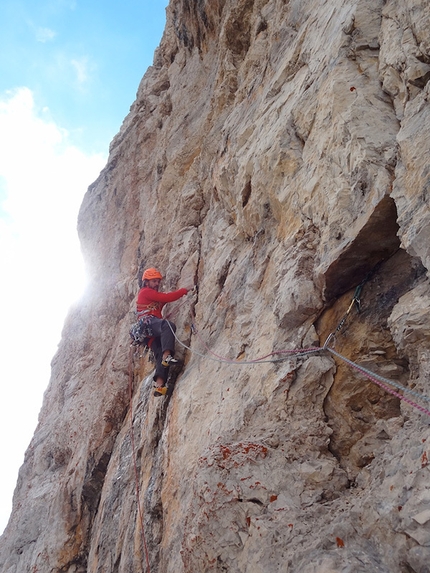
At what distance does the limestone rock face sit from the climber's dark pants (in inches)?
9.2

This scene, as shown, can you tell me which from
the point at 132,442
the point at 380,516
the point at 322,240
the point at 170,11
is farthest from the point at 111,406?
the point at 170,11

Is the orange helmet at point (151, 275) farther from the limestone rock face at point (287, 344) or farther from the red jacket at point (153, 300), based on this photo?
the red jacket at point (153, 300)

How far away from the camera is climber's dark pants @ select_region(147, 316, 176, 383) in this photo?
264 inches

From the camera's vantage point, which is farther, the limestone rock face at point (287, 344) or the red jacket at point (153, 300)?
the red jacket at point (153, 300)

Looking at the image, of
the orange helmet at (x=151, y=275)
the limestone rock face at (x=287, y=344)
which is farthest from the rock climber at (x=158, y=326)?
the limestone rock face at (x=287, y=344)

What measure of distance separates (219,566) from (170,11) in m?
13.4

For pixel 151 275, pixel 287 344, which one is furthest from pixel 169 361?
pixel 287 344

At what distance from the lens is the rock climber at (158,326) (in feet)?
21.8

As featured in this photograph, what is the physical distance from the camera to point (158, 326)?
7234 millimetres

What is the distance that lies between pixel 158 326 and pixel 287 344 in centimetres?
334

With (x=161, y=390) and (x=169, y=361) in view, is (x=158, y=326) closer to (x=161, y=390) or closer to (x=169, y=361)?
(x=169, y=361)

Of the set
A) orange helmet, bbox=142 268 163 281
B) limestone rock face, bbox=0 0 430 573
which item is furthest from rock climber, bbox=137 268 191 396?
limestone rock face, bbox=0 0 430 573

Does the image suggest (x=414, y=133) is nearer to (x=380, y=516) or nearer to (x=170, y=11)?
(x=380, y=516)

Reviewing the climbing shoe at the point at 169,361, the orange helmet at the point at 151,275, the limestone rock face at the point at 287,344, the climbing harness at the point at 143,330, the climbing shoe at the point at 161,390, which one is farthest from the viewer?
the orange helmet at the point at 151,275
